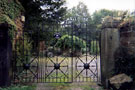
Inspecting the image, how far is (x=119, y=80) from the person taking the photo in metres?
3.15

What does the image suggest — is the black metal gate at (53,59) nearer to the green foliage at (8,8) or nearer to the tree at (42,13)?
the tree at (42,13)

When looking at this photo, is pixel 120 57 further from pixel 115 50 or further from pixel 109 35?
pixel 109 35

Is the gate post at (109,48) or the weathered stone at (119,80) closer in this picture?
the weathered stone at (119,80)

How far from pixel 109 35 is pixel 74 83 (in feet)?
6.20

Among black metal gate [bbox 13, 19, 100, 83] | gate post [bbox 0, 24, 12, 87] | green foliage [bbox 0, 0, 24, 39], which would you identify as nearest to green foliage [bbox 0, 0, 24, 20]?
green foliage [bbox 0, 0, 24, 39]

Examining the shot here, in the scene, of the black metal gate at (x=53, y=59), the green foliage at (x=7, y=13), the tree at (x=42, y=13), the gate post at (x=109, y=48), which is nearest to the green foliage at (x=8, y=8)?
the green foliage at (x=7, y=13)

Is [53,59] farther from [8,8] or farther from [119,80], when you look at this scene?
[119,80]

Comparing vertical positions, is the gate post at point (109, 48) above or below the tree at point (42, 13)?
below

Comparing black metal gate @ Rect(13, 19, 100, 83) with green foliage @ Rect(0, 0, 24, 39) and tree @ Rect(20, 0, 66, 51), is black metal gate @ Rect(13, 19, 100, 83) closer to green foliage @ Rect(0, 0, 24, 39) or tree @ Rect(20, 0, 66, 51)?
green foliage @ Rect(0, 0, 24, 39)

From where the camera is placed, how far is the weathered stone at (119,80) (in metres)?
3.08

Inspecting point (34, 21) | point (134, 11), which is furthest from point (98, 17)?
point (134, 11)

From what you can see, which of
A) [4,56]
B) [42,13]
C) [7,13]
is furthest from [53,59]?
[42,13]

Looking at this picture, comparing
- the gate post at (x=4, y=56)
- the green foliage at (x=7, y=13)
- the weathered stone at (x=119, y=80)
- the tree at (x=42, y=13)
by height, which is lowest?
the weathered stone at (x=119, y=80)

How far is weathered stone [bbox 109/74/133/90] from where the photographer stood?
3078 millimetres
